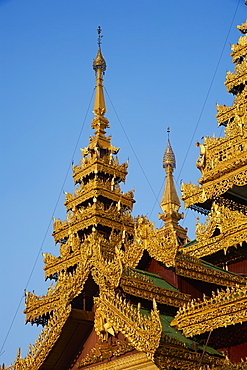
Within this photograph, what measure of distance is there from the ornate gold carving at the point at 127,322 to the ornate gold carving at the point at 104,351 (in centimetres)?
27

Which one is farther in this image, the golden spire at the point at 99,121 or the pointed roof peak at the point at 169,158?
the pointed roof peak at the point at 169,158

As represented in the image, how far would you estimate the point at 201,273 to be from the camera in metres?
18.1

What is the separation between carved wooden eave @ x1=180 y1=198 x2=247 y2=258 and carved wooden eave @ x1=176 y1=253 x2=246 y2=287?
37.7 inches

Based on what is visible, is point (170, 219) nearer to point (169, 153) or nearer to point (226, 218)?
point (169, 153)

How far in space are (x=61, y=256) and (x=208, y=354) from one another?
23422 millimetres

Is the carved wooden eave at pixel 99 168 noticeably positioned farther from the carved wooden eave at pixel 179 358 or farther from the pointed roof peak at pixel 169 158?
the carved wooden eave at pixel 179 358

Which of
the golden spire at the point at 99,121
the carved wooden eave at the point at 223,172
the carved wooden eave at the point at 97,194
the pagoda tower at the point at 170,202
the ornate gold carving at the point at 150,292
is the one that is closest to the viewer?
the carved wooden eave at the point at 223,172

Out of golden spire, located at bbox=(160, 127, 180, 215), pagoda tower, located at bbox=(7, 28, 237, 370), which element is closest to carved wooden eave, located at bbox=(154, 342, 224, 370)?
pagoda tower, located at bbox=(7, 28, 237, 370)

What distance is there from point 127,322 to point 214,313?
1970 mm

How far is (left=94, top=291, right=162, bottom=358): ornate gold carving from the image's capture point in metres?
14.2

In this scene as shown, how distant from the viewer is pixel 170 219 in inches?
1596

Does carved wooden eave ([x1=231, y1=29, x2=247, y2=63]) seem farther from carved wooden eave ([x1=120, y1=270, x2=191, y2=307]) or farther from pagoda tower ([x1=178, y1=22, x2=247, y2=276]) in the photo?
carved wooden eave ([x1=120, y1=270, x2=191, y2=307])

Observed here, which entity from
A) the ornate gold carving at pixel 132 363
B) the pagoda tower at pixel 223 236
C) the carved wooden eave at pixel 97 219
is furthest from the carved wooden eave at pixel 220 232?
the carved wooden eave at pixel 97 219

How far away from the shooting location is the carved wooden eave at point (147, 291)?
640 inches
